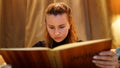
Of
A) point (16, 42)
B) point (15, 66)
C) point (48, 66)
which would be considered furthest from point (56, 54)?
point (16, 42)

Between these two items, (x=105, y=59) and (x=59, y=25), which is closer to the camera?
(x=105, y=59)

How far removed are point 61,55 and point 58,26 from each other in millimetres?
584

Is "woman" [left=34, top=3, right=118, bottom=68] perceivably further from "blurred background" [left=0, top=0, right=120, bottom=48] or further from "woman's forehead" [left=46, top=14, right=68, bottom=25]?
"blurred background" [left=0, top=0, right=120, bottom=48]

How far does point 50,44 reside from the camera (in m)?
1.37

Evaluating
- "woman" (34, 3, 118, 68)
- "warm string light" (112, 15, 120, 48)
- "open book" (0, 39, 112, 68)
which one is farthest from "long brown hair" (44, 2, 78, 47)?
"warm string light" (112, 15, 120, 48)

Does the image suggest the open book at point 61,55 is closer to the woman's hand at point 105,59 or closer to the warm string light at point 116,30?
the woman's hand at point 105,59

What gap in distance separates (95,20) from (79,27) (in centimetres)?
19

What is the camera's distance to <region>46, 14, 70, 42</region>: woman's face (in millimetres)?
1240

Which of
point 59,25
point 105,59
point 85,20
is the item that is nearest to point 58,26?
point 59,25

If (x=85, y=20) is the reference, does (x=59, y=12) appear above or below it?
above

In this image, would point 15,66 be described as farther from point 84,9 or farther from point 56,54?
point 84,9

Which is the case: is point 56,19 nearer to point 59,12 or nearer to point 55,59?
point 59,12

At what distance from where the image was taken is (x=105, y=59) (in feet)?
2.39

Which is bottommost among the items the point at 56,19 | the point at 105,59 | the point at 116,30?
the point at 116,30
